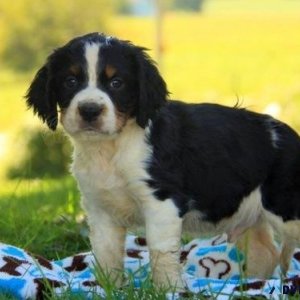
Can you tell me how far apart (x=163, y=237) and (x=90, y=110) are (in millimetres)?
768

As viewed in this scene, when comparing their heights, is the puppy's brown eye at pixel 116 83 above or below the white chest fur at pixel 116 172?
above

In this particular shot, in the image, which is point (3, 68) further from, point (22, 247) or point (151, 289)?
point (151, 289)

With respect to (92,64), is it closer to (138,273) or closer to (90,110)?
(90,110)

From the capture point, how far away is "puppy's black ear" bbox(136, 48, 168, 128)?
13.0 feet

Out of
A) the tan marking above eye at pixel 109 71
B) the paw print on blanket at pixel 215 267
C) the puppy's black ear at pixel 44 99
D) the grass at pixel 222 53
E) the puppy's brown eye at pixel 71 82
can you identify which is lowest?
the grass at pixel 222 53

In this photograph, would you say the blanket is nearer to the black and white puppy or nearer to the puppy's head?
the black and white puppy

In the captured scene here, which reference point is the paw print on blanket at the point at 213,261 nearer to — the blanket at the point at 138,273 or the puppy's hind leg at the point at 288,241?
the blanket at the point at 138,273

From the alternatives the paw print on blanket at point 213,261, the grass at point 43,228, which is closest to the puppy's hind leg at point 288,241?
the paw print on blanket at point 213,261

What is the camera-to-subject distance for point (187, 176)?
13.9 ft

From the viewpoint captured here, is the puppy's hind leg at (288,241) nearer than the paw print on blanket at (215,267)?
Yes

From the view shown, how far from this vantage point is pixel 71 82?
3.92 metres

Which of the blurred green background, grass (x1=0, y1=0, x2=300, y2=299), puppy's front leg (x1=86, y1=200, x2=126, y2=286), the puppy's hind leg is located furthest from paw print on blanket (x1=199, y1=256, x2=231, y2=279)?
the blurred green background

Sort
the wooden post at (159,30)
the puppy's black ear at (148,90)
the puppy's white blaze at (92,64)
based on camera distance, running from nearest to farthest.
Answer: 1. the puppy's white blaze at (92,64)
2. the puppy's black ear at (148,90)
3. the wooden post at (159,30)

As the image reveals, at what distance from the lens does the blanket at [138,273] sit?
3.82 metres
